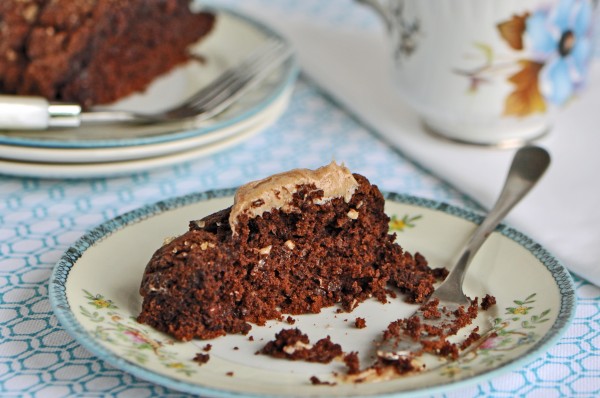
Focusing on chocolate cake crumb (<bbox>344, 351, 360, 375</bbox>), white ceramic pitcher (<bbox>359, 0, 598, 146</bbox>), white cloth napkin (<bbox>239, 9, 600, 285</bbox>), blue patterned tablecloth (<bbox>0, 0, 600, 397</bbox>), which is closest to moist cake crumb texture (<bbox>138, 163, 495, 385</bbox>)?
chocolate cake crumb (<bbox>344, 351, 360, 375</bbox>)

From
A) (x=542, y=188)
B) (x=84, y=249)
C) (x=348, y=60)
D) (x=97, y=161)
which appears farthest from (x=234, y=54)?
(x=84, y=249)

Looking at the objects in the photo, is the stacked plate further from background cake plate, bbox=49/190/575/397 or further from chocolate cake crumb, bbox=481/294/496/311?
chocolate cake crumb, bbox=481/294/496/311

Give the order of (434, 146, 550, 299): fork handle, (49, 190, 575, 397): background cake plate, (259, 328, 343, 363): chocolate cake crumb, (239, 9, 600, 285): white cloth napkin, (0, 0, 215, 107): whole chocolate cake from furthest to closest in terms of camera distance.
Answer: (0, 0, 215, 107): whole chocolate cake → (239, 9, 600, 285): white cloth napkin → (434, 146, 550, 299): fork handle → (259, 328, 343, 363): chocolate cake crumb → (49, 190, 575, 397): background cake plate

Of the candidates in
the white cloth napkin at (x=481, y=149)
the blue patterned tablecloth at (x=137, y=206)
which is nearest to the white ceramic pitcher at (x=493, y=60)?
the white cloth napkin at (x=481, y=149)

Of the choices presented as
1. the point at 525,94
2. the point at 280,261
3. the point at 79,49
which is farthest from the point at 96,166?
the point at 525,94

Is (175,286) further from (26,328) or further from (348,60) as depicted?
(348,60)
